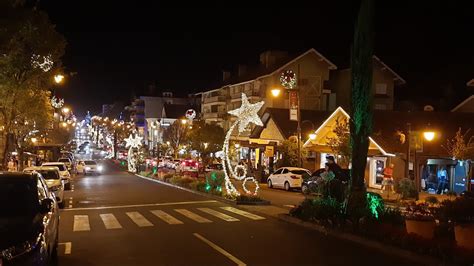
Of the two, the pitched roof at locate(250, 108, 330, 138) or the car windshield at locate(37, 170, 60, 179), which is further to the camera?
the pitched roof at locate(250, 108, 330, 138)

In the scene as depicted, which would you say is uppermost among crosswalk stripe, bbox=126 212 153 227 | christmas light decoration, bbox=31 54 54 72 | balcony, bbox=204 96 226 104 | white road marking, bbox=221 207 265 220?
balcony, bbox=204 96 226 104

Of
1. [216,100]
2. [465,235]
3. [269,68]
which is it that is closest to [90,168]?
[269,68]

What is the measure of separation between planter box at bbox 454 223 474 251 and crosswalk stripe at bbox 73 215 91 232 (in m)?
10.2

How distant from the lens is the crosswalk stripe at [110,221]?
55.2ft

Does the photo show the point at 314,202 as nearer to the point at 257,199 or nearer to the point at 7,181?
the point at 257,199

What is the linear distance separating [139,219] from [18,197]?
360 inches

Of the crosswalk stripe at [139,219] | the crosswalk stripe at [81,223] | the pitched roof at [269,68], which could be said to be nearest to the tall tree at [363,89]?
the crosswalk stripe at [139,219]

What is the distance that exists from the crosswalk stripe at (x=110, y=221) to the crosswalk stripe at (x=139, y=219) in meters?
0.62

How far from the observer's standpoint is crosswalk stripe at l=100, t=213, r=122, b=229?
16.8 meters

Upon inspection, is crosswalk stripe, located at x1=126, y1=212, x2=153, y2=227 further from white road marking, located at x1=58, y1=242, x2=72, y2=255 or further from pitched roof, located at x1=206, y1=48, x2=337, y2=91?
pitched roof, located at x1=206, y1=48, x2=337, y2=91

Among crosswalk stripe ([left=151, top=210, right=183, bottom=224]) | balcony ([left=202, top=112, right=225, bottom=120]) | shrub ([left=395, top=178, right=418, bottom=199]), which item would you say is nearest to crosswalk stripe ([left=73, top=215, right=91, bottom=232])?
crosswalk stripe ([left=151, top=210, right=183, bottom=224])

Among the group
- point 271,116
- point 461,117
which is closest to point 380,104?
point 271,116

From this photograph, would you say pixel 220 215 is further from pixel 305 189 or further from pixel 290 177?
pixel 290 177

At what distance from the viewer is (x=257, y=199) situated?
938 inches
